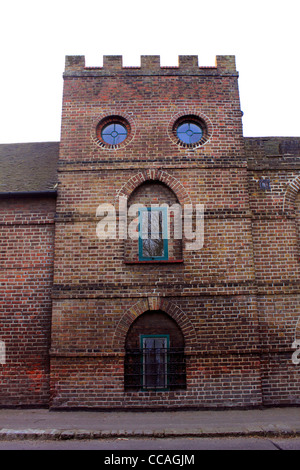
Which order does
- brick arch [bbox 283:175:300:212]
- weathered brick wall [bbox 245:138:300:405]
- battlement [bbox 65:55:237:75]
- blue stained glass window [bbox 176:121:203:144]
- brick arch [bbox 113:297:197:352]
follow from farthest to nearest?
battlement [bbox 65:55:237:75] → blue stained glass window [bbox 176:121:203:144] → brick arch [bbox 283:175:300:212] → weathered brick wall [bbox 245:138:300:405] → brick arch [bbox 113:297:197:352]

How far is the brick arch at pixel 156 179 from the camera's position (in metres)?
9.34

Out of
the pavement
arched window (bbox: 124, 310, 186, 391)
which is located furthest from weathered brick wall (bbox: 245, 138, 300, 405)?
arched window (bbox: 124, 310, 186, 391)

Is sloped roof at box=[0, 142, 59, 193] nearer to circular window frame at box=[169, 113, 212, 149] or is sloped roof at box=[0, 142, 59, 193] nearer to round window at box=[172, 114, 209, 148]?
circular window frame at box=[169, 113, 212, 149]

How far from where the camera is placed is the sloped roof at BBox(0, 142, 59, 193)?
9.80 m

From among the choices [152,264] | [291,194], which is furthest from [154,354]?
[291,194]

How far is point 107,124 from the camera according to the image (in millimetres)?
10070

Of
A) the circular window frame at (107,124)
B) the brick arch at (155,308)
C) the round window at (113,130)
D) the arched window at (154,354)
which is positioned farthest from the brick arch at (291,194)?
the round window at (113,130)

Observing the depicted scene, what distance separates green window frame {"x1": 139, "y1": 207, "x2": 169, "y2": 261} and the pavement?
355cm

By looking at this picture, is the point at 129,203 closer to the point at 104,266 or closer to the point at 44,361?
the point at 104,266

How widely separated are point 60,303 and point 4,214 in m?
2.82

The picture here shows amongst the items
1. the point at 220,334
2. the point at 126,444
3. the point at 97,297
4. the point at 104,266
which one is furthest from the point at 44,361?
the point at 220,334

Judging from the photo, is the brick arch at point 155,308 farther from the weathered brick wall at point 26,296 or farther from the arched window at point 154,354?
the weathered brick wall at point 26,296

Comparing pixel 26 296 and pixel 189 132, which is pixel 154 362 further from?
pixel 189 132

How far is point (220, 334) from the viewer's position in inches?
337
